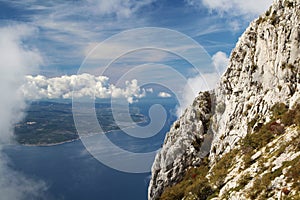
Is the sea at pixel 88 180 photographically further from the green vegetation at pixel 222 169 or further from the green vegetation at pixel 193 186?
the green vegetation at pixel 222 169

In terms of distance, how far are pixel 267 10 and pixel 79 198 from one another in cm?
12271

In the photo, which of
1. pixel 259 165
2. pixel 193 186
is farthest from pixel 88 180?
pixel 259 165

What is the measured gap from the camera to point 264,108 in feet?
114

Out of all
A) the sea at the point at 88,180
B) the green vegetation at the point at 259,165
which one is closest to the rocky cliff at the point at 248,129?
the green vegetation at the point at 259,165

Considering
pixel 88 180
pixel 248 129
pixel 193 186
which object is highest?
pixel 88 180

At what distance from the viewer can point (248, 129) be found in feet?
115

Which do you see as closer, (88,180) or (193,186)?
(193,186)

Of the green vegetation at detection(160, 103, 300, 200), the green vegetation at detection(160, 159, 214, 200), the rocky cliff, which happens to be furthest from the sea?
the green vegetation at detection(160, 103, 300, 200)

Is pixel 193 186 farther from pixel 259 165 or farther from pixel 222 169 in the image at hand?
pixel 259 165

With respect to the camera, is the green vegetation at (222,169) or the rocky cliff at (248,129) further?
the green vegetation at (222,169)

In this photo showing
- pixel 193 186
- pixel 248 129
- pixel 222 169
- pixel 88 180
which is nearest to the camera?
pixel 222 169

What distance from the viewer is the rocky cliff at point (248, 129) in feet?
79.9

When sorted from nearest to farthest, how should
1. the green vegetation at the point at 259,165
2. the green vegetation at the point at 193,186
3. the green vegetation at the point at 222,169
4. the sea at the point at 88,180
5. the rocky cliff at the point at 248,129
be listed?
the green vegetation at the point at 259,165 → the rocky cliff at the point at 248,129 → the green vegetation at the point at 222,169 → the green vegetation at the point at 193,186 → the sea at the point at 88,180

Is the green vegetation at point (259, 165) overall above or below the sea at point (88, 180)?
below
